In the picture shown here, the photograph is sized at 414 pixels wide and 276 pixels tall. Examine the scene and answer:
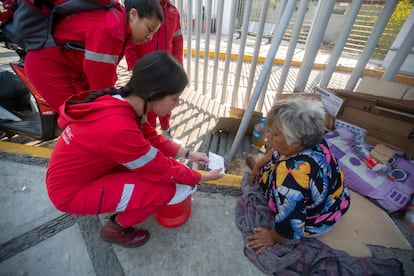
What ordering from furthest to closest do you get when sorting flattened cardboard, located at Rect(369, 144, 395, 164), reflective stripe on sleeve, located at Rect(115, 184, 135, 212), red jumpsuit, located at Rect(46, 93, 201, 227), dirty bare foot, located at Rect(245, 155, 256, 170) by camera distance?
dirty bare foot, located at Rect(245, 155, 256, 170) → flattened cardboard, located at Rect(369, 144, 395, 164) → reflective stripe on sleeve, located at Rect(115, 184, 135, 212) → red jumpsuit, located at Rect(46, 93, 201, 227)

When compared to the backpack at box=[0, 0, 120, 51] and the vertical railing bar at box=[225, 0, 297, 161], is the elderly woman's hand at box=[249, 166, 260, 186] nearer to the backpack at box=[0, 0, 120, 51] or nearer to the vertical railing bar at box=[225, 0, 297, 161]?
the vertical railing bar at box=[225, 0, 297, 161]

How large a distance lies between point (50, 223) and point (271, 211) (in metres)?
1.83

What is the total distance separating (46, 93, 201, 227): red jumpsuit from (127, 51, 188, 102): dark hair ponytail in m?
0.14

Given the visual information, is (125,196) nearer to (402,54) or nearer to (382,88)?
(382,88)

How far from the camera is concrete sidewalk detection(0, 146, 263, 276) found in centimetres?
139

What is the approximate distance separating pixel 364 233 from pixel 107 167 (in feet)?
7.17

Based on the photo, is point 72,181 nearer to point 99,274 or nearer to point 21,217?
point 99,274

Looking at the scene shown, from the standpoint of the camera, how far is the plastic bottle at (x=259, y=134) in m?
2.73

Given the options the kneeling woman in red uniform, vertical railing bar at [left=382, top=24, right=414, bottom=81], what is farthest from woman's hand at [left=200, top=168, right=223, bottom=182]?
vertical railing bar at [left=382, top=24, right=414, bottom=81]

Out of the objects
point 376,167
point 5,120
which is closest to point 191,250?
point 376,167

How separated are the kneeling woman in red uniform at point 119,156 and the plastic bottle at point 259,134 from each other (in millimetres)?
1526

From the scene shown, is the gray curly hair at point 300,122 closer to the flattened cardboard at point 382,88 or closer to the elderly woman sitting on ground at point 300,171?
the elderly woman sitting on ground at point 300,171

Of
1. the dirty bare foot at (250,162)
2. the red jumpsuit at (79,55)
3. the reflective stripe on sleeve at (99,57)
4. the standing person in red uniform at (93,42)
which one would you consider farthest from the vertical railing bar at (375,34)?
the reflective stripe on sleeve at (99,57)

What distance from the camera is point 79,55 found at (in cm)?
190
